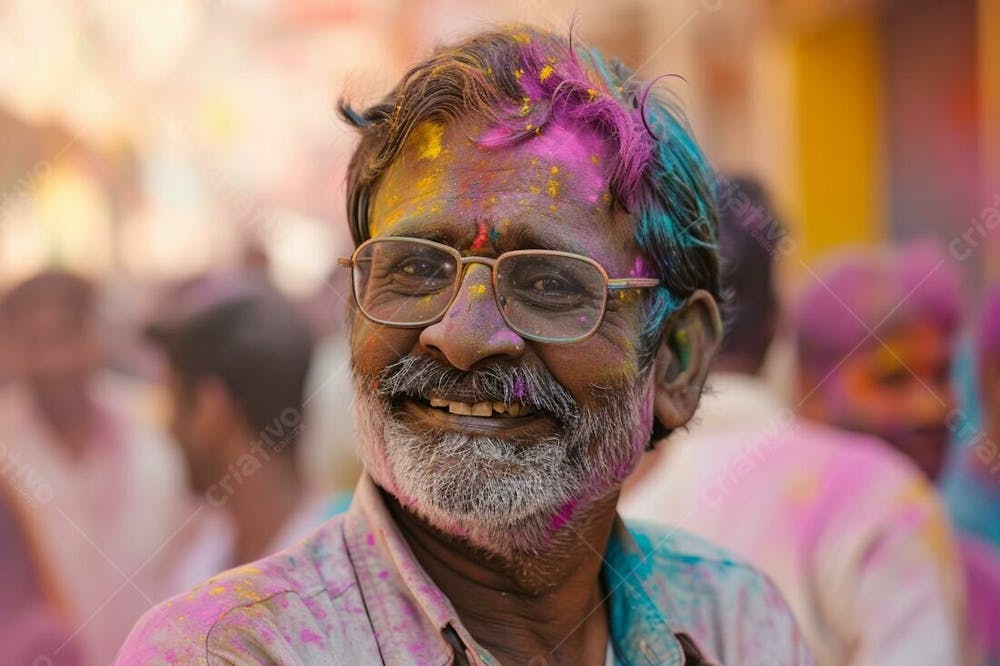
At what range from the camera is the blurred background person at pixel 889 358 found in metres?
4.36

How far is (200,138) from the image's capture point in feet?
29.9

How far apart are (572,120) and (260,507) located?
2.79 m

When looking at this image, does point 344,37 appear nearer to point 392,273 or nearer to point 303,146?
point 303,146

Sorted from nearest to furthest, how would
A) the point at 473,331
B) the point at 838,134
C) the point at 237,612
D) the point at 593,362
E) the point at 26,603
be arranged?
the point at 237,612 → the point at 473,331 → the point at 593,362 → the point at 26,603 → the point at 838,134

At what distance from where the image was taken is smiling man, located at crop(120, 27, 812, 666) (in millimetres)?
1676

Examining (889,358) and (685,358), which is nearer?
(685,358)

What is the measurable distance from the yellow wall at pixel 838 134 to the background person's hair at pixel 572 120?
23.2 ft

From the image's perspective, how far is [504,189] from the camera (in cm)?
175

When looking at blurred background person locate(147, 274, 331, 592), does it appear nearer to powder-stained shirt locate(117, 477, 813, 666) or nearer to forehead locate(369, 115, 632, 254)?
powder-stained shirt locate(117, 477, 813, 666)

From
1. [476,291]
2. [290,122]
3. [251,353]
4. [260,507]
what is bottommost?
[260,507]

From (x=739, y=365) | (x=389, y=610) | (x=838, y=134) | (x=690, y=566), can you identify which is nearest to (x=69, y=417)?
(x=739, y=365)

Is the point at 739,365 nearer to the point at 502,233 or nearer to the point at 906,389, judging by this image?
the point at 906,389

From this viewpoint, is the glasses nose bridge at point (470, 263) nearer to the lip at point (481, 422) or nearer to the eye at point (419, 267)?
the eye at point (419, 267)

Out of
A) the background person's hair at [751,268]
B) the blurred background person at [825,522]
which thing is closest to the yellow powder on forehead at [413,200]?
the blurred background person at [825,522]
